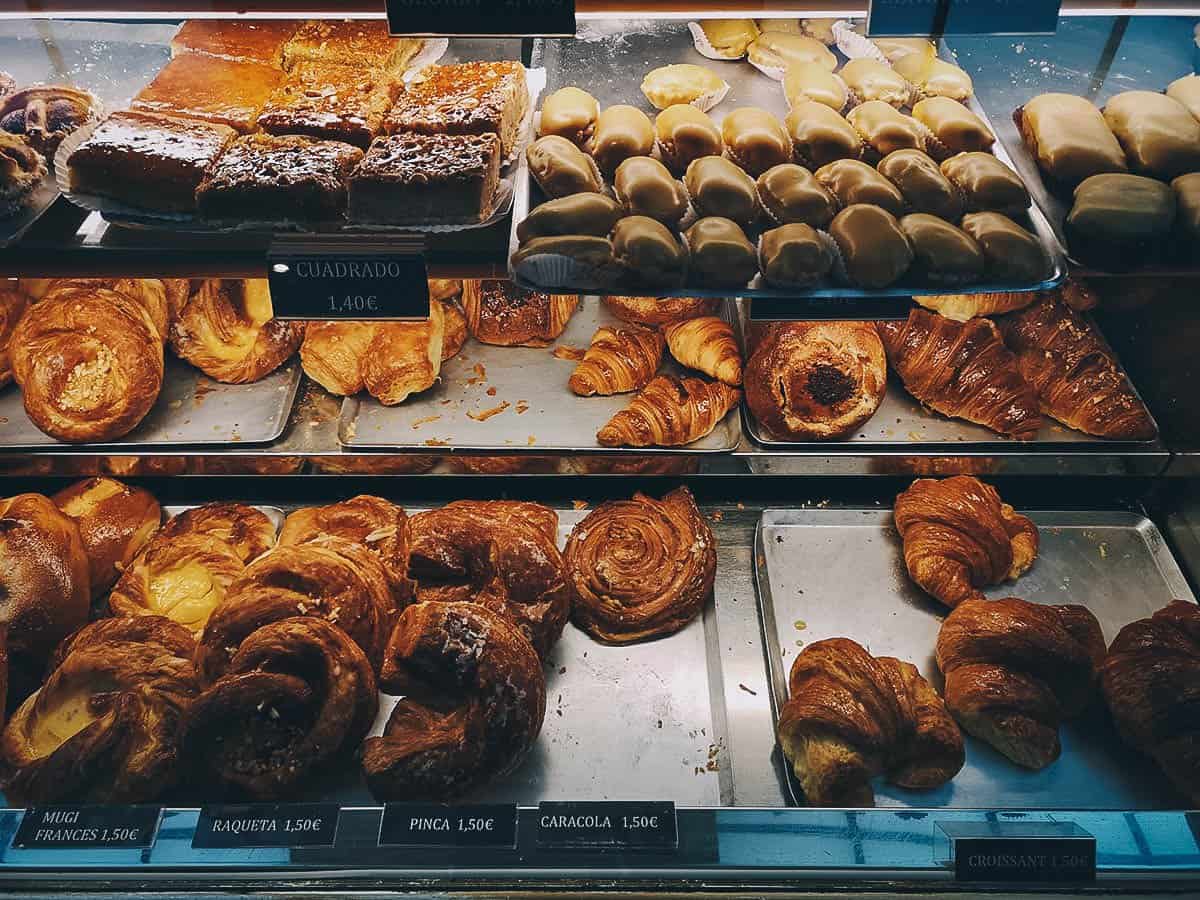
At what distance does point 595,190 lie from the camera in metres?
2.23

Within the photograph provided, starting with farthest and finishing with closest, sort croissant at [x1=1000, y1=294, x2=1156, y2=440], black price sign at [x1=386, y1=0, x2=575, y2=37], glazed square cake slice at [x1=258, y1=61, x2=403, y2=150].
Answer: croissant at [x1=1000, y1=294, x2=1156, y2=440] → glazed square cake slice at [x1=258, y1=61, x2=403, y2=150] → black price sign at [x1=386, y1=0, x2=575, y2=37]

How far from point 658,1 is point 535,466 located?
1358 millimetres

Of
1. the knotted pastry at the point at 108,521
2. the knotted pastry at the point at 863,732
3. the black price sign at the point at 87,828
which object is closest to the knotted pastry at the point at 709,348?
the knotted pastry at the point at 863,732

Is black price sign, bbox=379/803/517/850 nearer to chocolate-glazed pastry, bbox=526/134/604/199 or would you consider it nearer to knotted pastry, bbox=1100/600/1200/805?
chocolate-glazed pastry, bbox=526/134/604/199

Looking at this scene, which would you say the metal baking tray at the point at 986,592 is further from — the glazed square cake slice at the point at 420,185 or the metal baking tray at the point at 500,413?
the glazed square cake slice at the point at 420,185

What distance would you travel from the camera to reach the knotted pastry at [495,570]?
2.44 m

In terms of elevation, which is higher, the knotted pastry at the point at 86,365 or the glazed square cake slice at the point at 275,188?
the glazed square cake slice at the point at 275,188

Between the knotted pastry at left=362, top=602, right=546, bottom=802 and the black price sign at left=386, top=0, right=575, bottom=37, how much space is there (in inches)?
49.8

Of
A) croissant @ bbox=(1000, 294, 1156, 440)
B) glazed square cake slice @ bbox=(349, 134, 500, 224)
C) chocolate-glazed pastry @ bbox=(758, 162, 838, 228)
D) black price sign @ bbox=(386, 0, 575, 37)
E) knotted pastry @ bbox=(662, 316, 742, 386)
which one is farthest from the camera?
knotted pastry @ bbox=(662, 316, 742, 386)

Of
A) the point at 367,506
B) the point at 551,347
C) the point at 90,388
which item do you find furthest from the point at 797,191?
the point at 90,388

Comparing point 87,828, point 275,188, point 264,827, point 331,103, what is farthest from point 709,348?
point 87,828

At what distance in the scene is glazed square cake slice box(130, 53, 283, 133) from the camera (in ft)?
7.59

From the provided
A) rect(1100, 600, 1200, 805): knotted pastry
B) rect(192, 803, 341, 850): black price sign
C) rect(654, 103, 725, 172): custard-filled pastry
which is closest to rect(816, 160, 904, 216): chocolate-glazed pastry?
rect(654, 103, 725, 172): custard-filled pastry

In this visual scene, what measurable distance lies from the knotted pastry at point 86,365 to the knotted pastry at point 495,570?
959 millimetres
